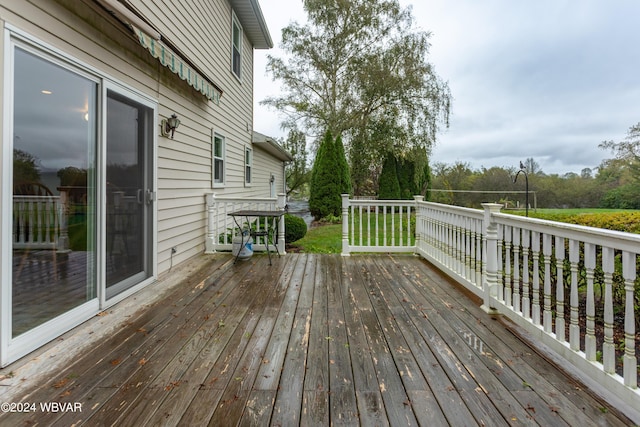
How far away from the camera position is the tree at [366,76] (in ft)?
41.4

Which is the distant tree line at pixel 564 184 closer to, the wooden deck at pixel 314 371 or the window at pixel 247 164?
the window at pixel 247 164

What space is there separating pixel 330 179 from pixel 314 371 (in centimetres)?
956

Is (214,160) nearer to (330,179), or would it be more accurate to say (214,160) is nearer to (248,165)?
(248,165)

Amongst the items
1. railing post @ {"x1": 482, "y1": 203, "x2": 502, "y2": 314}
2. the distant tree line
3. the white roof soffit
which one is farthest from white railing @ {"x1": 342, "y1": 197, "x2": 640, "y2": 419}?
the distant tree line

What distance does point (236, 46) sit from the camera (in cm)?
768

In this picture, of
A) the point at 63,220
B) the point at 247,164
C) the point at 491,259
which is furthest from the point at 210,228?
the point at 491,259

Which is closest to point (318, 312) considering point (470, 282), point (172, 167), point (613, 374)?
point (470, 282)

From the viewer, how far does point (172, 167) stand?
169 inches

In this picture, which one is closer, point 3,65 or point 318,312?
point 3,65

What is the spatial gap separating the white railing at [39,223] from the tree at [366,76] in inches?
456

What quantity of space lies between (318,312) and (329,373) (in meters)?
1.01

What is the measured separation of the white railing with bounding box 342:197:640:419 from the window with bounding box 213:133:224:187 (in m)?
4.00

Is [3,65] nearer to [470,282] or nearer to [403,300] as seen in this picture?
[403,300]

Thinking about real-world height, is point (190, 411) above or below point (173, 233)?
below
